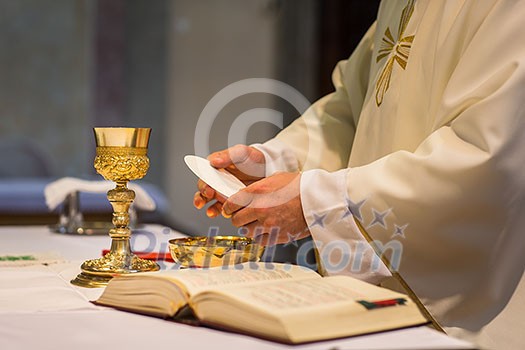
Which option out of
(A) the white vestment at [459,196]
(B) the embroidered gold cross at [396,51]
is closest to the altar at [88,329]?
(A) the white vestment at [459,196]

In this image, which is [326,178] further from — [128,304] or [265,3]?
[265,3]

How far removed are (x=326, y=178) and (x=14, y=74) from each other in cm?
603

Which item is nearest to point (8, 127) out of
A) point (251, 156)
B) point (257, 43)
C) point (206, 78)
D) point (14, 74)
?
point (14, 74)

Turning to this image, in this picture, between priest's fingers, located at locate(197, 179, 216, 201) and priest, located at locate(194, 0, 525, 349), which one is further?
priest's fingers, located at locate(197, 179, 216, 201)

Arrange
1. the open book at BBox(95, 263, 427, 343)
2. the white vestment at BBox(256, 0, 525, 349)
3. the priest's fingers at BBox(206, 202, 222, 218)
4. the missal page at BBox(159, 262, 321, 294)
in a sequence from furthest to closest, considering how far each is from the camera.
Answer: the priest's fingers at BBox(206, 202, 222, 218), the white vestment at BBox(256, 0, 525, 349), the missal page at BBox(159, 262, 321, 294), the open book at BBox(95, 263, 427, 343)

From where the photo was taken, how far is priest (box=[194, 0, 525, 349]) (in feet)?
5.98

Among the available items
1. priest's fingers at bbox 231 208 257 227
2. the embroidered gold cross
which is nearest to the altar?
priest's fingers at bbox 231 208 257 227

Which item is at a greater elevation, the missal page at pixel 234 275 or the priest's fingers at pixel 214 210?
the missal page at pixel 234 275

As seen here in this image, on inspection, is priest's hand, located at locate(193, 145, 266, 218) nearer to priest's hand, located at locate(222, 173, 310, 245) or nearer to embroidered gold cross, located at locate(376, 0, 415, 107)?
priest's hand, located at locate(222, 173, 310, 245)

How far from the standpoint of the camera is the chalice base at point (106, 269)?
183 cm

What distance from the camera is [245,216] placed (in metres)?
1.96

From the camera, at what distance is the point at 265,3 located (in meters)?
7.50

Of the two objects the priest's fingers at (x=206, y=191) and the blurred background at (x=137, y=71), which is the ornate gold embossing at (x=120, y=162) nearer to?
the priest's fingers at (x=206, y=191)

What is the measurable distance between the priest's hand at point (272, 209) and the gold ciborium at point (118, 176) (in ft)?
0.77
